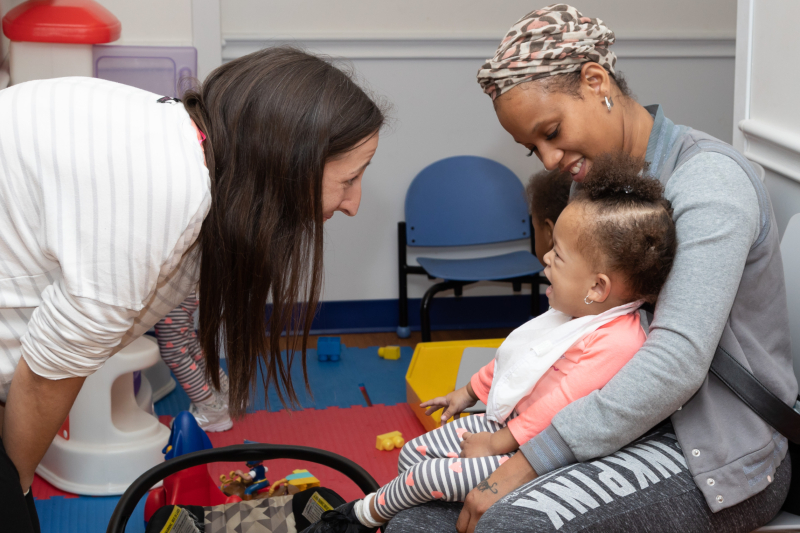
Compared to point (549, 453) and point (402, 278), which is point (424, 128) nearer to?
point (402, 278)

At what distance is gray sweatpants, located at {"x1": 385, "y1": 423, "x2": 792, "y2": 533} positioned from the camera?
938 mm

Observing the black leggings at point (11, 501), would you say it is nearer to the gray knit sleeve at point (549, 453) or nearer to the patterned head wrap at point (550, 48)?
the gray knit sleeve at point (549, 453)

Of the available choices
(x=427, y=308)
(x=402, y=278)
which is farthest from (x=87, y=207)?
(x=402, y=278)

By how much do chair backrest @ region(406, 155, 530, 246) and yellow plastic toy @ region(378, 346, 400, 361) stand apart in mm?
483

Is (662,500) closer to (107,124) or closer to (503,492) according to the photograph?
(503,492)

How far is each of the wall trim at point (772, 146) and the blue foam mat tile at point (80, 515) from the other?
66.9 inches

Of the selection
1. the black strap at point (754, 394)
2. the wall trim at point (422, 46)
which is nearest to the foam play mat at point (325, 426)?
the black strap at point (754, 394)

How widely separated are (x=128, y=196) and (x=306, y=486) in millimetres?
1085

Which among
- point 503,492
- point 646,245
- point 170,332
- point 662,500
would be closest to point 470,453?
point 503,492

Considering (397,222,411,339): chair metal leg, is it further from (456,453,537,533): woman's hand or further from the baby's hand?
(456,453,537,533): woman's hand

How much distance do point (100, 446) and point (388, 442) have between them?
818 mm

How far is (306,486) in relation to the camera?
171cm

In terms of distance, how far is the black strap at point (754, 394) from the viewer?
40.4 inches

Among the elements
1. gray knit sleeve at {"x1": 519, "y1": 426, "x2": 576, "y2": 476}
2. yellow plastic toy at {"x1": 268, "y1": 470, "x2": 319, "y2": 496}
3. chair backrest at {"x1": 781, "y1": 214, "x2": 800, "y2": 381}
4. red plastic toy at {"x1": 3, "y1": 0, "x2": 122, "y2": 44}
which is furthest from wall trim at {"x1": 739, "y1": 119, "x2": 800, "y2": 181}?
red plastic toy at {"x1": 3, "y1": 0, "x2": 122, "y2": 44}
